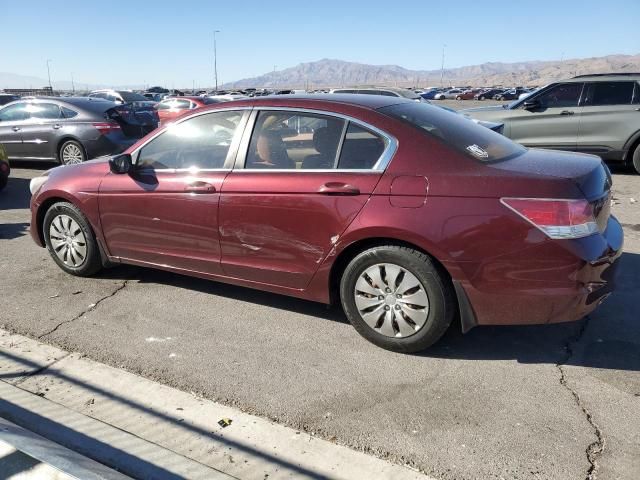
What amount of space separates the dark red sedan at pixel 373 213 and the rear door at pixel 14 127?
7.67 m

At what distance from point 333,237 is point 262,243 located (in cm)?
61

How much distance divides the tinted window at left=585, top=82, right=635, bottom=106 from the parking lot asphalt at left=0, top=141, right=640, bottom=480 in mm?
5907

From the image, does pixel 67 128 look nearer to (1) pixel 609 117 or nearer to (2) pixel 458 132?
(2) pixel 458 132

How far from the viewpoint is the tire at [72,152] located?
1042 centimetres

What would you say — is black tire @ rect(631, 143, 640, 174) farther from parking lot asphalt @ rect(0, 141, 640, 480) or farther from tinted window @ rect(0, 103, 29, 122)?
tinted window @ rect(0, 103, 29, 122)

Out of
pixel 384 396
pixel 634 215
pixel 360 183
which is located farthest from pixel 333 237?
pixel 634 215

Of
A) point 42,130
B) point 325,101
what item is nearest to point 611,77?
point 325,101

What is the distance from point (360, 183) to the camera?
138 inches

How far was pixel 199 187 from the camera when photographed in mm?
4102

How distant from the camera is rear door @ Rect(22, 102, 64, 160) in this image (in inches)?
416

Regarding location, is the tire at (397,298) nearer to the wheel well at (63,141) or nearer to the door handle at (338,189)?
the door handle at (338,189)

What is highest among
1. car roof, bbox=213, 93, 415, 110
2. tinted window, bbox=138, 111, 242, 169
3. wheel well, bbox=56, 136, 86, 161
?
car roof, bbox=213, 93, 415, 110

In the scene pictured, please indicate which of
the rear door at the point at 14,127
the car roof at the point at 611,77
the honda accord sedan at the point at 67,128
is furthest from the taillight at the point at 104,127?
the car roof at the point at 611,77

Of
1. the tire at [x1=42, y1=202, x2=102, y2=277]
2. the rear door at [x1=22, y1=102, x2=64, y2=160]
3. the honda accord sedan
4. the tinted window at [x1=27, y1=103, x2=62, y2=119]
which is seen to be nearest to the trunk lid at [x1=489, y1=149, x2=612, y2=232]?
the tire at [x1=42, y1=202, x2=102, y2=277]
